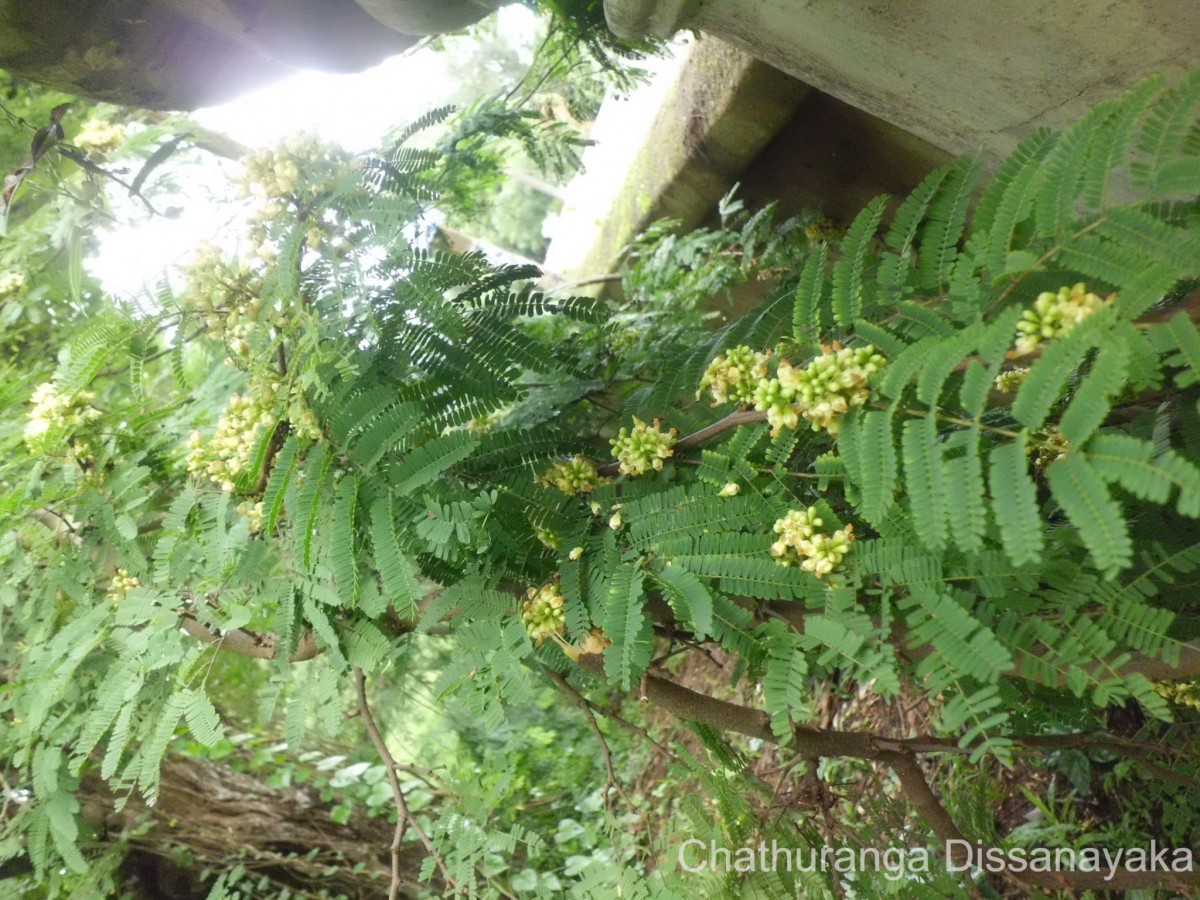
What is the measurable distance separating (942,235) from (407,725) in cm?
387

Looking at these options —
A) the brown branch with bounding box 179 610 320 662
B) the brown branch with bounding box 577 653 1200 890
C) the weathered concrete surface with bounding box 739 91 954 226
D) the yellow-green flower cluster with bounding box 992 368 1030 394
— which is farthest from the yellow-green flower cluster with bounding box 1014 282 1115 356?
the weathered concrete surface with bounding box 739 91 954 226

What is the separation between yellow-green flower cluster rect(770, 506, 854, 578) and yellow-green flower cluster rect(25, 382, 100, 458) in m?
1.64

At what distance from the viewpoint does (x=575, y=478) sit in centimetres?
159

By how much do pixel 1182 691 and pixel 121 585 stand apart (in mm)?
2485

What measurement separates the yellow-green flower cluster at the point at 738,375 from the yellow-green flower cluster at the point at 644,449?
149mm

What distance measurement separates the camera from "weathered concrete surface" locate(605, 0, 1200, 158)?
1.55 meters

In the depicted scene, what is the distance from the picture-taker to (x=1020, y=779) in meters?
2.97

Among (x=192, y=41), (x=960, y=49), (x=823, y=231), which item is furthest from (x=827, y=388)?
(x=823, y=231)

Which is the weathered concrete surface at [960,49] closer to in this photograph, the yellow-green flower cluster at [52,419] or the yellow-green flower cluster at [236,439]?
the yellow-green flower cluster at [236,439]

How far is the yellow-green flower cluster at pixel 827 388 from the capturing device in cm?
116

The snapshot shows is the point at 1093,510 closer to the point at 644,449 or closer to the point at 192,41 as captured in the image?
the point at 644,449

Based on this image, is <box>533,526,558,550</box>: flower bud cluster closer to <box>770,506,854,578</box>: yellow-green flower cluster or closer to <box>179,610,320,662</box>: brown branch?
<box>770,506,854,578</box>: yellow-green flower cluster

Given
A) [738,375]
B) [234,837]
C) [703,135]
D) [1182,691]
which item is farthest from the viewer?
[234,837]

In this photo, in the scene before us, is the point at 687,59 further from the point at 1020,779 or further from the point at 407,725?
the point at 407,725
